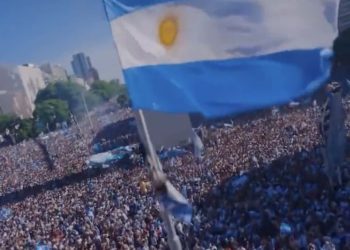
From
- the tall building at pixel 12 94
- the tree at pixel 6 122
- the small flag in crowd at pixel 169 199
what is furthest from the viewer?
the tall building at pixel 12 94

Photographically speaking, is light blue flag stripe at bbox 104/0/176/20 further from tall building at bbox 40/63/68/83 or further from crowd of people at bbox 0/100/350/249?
tall building at bbox 40/63/68/83

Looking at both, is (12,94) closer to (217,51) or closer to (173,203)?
(173,203)

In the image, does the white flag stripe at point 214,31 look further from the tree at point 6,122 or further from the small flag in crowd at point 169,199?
the tree at point 6,122

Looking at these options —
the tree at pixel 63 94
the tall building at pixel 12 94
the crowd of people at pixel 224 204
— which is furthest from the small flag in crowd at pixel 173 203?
the tall building at pixel 12 94

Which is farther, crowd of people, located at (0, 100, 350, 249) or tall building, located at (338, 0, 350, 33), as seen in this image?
tall building, located at (338, 0, 350, 33)

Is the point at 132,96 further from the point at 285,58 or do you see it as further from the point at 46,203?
the point at 46,203

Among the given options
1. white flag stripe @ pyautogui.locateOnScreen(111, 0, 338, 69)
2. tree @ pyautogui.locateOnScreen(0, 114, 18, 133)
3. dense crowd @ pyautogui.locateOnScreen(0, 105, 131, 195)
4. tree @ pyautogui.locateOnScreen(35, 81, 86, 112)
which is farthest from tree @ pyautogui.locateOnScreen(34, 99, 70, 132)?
white flag stripe @ pyautogui.locateOnScreen(111, 0, 338, 69)
